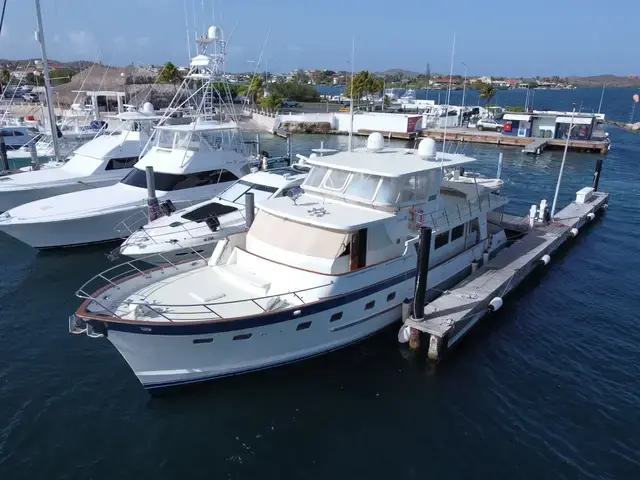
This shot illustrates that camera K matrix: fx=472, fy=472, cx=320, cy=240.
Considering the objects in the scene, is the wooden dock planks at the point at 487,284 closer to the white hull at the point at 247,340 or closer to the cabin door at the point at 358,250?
the white hull at the point at 247,340

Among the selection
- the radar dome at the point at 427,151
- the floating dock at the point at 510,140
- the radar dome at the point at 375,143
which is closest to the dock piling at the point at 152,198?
the radar dome at the point at 375,143

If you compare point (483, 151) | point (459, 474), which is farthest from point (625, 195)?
point (459, 474)

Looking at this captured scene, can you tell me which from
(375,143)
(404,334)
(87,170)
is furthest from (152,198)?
(404,334)

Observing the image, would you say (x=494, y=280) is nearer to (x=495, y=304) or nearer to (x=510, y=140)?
(x=495, y=304)

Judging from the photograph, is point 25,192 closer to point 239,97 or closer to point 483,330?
point 483,330

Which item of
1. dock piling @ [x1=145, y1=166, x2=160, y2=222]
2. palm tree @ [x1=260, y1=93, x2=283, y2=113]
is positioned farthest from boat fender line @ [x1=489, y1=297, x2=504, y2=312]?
palm tree @ [x1=260, y1=93, x2=283, y2=113]
